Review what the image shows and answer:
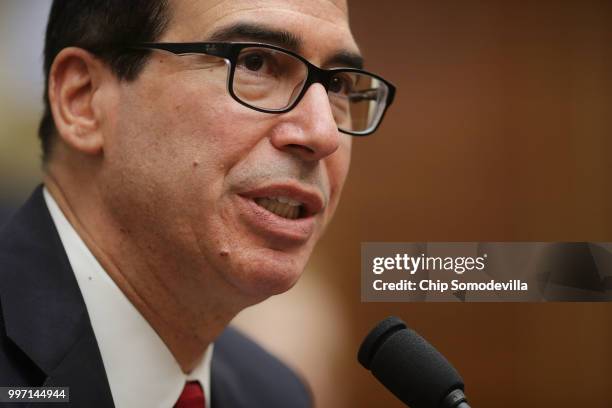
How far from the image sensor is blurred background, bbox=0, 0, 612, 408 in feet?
5.79

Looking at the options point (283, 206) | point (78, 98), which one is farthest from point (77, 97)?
point (283, 206)

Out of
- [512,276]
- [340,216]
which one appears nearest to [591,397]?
[512,276]

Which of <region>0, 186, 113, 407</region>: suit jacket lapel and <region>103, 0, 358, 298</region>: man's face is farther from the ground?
<region>103, 0, 358, 298</region>: man's face

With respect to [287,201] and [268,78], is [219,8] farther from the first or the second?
[287,201]

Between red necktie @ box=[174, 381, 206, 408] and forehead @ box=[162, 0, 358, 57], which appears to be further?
red necktie @ box=[174, 381, 206, 408]

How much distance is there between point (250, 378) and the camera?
1.74m

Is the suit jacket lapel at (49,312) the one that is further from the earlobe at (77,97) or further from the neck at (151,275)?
the earlobe at (77,97)

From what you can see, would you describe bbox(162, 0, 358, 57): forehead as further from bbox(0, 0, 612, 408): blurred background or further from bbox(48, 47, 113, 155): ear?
bbox(0, 0, 612, 408): blurred background

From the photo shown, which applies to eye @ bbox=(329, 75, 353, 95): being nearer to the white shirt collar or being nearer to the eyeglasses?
the eyeglasses

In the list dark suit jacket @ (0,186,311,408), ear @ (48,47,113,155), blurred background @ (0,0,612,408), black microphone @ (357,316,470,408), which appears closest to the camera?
black microphone @ (357,316,470,408)

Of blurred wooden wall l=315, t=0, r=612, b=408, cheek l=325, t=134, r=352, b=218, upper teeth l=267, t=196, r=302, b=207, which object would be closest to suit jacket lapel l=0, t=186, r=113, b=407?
upper teeth l=267, t=196, r=302, b=207

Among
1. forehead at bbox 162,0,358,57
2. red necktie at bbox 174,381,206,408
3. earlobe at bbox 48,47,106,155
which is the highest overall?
forehead at bbox 162,0,358,57

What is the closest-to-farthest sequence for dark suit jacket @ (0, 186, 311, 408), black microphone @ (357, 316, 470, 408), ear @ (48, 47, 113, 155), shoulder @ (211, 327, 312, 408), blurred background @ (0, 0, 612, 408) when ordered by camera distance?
black microphone @ (357, 316, 470, 408), dark suit jacket @ (0, 186, 311, 408), ear @ (48, 47, 113, 155), shoulder @ (211, 327, 312, 408), blurred background @ (0, 0, 612, 408)

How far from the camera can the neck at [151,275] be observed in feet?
4.19
